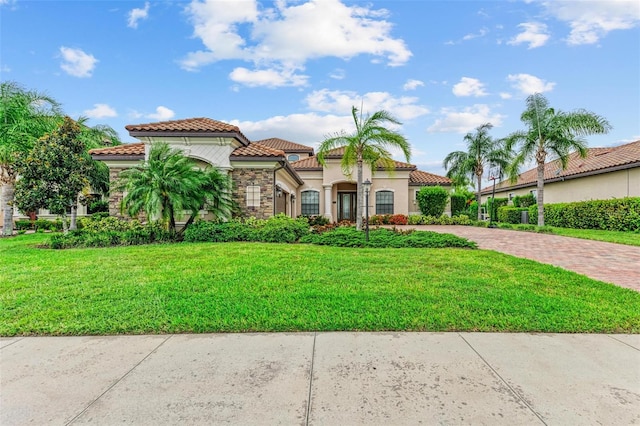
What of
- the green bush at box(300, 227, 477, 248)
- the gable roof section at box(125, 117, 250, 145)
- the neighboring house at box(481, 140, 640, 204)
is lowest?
the green bush at box(300, 227, 477, 248)

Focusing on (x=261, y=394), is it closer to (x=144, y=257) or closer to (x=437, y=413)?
(x=437, y=413)

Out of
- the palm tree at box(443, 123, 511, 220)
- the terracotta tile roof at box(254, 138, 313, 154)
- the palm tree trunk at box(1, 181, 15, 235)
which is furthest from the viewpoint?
the terracotta tile roof at box(254, 138, 313, 154)

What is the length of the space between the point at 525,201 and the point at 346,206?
44.8ft

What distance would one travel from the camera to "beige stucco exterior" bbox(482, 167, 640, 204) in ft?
53.1

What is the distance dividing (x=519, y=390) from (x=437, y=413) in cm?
82

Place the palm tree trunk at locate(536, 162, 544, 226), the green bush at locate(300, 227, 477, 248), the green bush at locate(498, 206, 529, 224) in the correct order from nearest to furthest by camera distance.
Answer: the green bush at locate(300, 227, 477, 248)
the palm tree trunk at locate(536, 162, 544, 226)
the green bush at locate(498, 206, 529, 224)

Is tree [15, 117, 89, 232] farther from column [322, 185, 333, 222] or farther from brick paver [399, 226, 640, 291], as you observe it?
brick paver [399, 226, 640, 291]

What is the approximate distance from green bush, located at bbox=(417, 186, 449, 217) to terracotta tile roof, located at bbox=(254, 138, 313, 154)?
15.3 meters

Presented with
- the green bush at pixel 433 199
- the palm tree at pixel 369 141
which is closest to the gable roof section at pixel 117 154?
the palm tree at pixel 369 141

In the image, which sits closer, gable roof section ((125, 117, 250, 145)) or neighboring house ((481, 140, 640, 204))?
gable roof section ((125, 117, 250, 145))

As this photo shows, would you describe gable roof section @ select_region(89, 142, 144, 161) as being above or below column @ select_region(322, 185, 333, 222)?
above

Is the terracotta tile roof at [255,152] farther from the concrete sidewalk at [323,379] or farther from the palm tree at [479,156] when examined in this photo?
the palm tree at [479,156]

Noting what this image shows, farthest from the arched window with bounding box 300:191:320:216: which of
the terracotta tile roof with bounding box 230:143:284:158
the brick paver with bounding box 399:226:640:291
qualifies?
the brick paver with bounding box 399:226:640:291

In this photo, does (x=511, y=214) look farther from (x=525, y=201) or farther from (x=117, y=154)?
(x=117, y=154)
